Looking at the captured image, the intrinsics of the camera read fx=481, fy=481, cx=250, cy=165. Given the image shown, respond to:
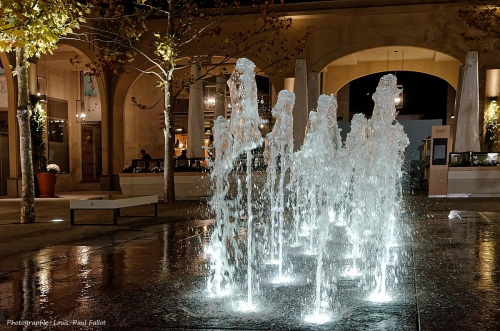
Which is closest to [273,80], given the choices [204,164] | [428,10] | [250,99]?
[204,164]

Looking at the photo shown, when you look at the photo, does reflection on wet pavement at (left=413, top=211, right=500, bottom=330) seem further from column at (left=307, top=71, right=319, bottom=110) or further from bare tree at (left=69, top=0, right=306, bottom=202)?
column at (left=307, top=71, right=319, bottom=110)

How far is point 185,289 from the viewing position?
16.2 feet

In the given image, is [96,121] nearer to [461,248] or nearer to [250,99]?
[250,99]

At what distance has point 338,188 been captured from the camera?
14.4 m

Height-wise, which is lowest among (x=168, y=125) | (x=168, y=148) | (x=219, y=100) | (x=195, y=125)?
(x=168, y=148)

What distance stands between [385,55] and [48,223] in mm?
17963

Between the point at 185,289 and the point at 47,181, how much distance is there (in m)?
15.4

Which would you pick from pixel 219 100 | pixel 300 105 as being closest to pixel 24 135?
pixel 300 105

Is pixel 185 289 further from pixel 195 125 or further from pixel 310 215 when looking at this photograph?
pixel 195 125

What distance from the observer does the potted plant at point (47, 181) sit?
18.4 m

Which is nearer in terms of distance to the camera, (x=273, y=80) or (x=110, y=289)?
(x=110, y=289)

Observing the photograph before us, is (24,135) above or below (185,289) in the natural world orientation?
above

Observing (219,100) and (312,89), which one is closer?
(312,89)

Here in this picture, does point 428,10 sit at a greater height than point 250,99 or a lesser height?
greater
